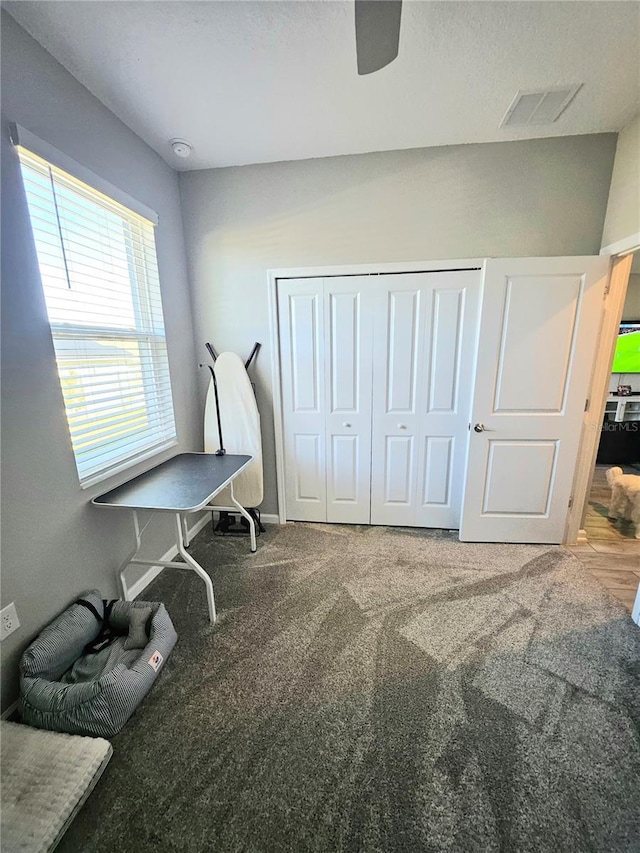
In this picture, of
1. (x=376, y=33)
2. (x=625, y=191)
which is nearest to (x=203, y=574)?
(x=376, y=33)

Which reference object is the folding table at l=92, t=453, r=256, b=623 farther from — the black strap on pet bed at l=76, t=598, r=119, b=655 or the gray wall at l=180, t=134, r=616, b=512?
the gray wall at l=180, t=134, r=616, b=512

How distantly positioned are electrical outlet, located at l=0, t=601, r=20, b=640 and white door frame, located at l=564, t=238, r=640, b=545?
3263mm

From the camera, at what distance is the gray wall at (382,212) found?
2182mm

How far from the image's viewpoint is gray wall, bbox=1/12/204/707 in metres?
1.35

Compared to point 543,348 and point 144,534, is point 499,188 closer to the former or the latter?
point 543,348

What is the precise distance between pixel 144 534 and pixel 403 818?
1870 mm

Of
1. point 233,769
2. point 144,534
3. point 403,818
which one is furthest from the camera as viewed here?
point 144,534

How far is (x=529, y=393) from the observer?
2348 mm

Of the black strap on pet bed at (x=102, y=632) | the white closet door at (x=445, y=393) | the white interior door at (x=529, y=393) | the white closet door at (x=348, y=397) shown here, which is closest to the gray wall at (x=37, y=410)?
the black strap on pet bed at (x=102, y=632)

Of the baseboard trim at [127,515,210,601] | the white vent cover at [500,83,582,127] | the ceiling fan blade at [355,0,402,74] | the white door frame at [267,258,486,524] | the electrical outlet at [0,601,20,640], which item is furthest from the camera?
the white door frame at [267,258,486,524]

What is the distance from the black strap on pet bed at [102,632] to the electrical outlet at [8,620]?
27 centimetres

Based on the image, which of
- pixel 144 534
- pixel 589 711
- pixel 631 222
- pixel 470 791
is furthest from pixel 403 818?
pixel 631 222

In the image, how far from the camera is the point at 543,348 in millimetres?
2275

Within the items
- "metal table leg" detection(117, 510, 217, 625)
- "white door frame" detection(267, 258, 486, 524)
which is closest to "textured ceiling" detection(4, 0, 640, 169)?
"white door frame" detection(267, 258, 486, 524)
